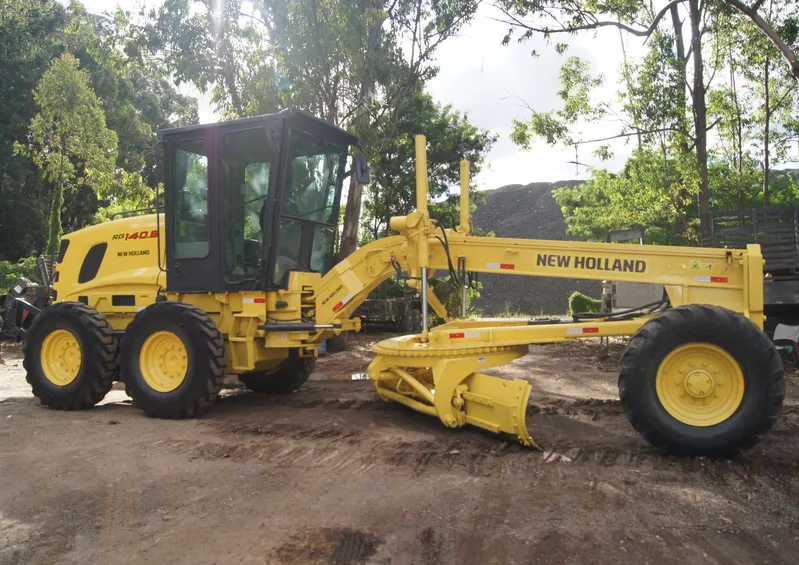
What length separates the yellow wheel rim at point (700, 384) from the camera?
16.4 ft

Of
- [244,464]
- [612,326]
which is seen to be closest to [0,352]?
[244,464]

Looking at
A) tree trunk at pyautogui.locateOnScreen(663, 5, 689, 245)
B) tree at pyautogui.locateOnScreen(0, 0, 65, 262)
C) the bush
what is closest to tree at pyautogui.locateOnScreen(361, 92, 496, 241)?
tree trunk at pyautogui.locateOnScreen(663, 5, 689, 245)

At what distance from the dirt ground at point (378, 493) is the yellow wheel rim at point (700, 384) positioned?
0.38m

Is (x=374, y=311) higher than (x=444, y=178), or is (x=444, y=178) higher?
(x=444, y=178)

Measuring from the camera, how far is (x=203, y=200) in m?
7.29

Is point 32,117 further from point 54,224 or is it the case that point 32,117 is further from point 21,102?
point 54,224

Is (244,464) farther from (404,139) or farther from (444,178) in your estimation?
(444,178)

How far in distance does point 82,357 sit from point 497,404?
4817mm

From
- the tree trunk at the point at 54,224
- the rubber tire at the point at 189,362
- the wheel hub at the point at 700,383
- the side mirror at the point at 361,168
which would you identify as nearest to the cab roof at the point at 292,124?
the side mirror at the point at 361,168

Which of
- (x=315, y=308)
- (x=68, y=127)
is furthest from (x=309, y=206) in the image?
(x=68, y=127)

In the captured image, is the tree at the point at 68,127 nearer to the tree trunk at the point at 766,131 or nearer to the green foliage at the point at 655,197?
the green foliage at the point at 655,197

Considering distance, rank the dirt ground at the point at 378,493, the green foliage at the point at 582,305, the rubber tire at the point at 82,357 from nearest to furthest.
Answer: the dirt ground at the point at 378,493
the rubber tire at the point at 82,357
the green foliage at the point at 582,305

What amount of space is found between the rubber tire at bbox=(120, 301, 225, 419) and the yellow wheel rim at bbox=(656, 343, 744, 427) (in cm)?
423

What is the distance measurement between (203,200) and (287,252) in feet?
3.68
